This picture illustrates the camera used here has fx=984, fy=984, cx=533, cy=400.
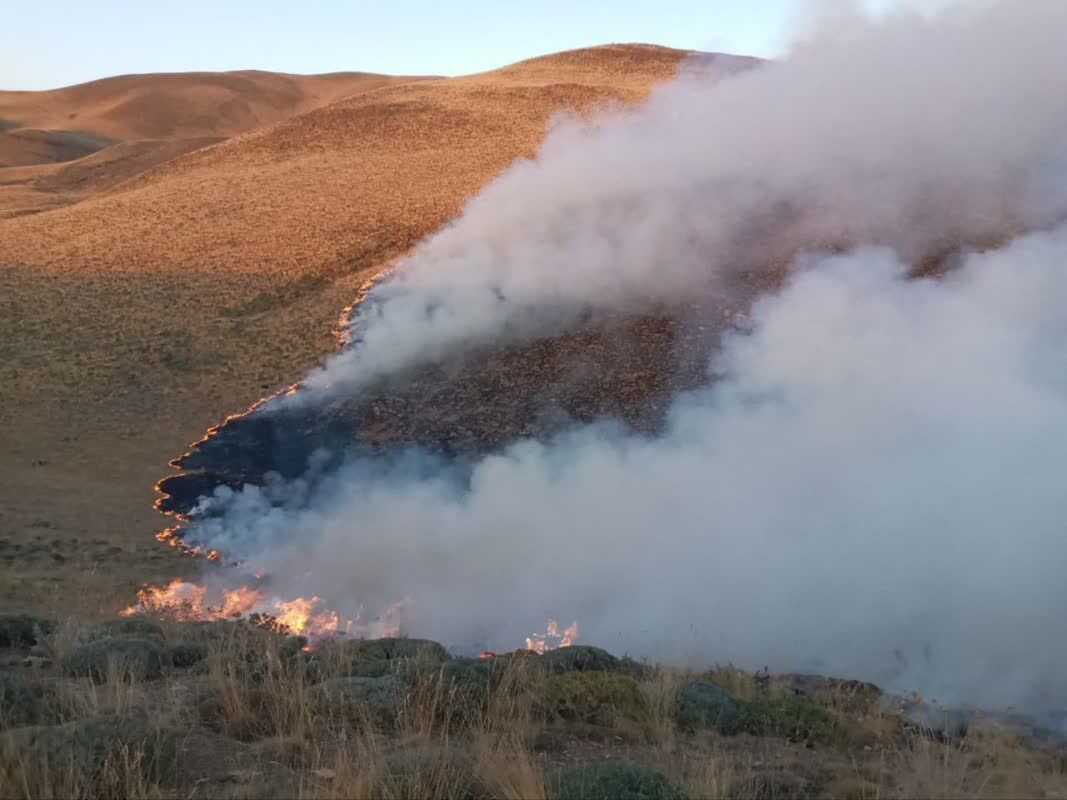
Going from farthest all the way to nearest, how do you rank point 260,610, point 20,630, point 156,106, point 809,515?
point 156,106 → point 260,610 → point 809,515 → point 20,630

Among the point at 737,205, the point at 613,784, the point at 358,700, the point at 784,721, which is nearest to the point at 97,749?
the point at 358,700

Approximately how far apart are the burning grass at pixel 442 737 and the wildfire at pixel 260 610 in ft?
7.51

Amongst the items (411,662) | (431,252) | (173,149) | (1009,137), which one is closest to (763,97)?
(1009,137)

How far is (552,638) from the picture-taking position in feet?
28.6

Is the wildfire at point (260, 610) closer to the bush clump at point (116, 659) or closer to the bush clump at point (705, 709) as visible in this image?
the bush clump at point (116, 659)

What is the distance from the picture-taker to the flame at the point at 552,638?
8555 millimetres

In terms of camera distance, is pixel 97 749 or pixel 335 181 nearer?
pixel 97 749

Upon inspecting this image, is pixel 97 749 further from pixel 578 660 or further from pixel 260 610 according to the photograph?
pixel 260 610

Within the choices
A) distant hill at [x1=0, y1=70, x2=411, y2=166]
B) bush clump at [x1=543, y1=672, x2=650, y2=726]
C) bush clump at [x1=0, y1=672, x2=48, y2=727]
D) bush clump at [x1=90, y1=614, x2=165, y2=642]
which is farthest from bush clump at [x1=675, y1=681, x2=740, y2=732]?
distant hill at [x1=0, y1=70, x2=411, y2=166]

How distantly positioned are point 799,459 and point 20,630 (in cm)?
717

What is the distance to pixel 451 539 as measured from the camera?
10.2 meters

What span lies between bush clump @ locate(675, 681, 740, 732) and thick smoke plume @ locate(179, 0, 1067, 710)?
2265 mm

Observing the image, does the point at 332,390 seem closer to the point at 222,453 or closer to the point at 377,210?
the point at 222,453

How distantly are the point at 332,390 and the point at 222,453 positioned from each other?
1.99 metres
